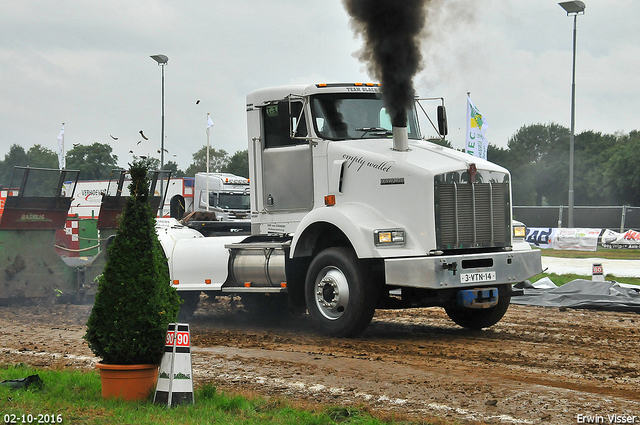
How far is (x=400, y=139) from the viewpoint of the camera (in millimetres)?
10133

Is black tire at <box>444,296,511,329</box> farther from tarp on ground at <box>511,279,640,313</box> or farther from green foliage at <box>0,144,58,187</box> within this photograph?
green foliage at <box>0,144,58,187</box>

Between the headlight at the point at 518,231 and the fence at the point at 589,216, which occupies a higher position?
the fence at the point at 589,216

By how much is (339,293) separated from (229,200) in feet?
88.4

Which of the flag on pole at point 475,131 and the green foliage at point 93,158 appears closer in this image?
the flag on pole at point 475,131

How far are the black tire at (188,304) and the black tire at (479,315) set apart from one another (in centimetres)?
419

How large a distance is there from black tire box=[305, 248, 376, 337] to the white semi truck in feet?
0.05

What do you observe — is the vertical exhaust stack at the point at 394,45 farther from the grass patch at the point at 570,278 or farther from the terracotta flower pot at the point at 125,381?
the grass patch at the point at 570,278

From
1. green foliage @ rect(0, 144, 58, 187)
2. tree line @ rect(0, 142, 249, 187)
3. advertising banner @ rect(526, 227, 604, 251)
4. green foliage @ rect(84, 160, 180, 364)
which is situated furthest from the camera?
green foliage @ rect(0, 144, 58, 187)

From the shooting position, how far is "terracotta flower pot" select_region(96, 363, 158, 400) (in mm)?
6168

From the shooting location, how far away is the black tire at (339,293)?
9453 millimetres

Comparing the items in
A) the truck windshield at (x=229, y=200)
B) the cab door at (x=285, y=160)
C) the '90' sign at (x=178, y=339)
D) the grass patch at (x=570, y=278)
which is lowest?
the grass patch at (x=570, y=278)

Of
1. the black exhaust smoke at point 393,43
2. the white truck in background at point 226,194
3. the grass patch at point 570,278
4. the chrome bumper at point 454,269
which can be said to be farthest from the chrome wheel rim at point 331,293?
the white truck in background at point 226,194

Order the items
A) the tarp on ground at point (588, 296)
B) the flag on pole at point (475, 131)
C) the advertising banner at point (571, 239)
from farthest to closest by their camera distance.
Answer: the advertising banner at point (571, 239), the flag on pole at point (475, 131), the tarp on ground at point (588, 296)

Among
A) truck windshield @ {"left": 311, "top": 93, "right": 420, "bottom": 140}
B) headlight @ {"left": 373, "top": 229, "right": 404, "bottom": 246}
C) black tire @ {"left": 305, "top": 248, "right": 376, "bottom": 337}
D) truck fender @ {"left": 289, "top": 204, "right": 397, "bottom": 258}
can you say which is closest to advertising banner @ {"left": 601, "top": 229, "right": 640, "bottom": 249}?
truck windshield @ {"left": 311, "top": 93, "right": 420, "bottom": 140}
